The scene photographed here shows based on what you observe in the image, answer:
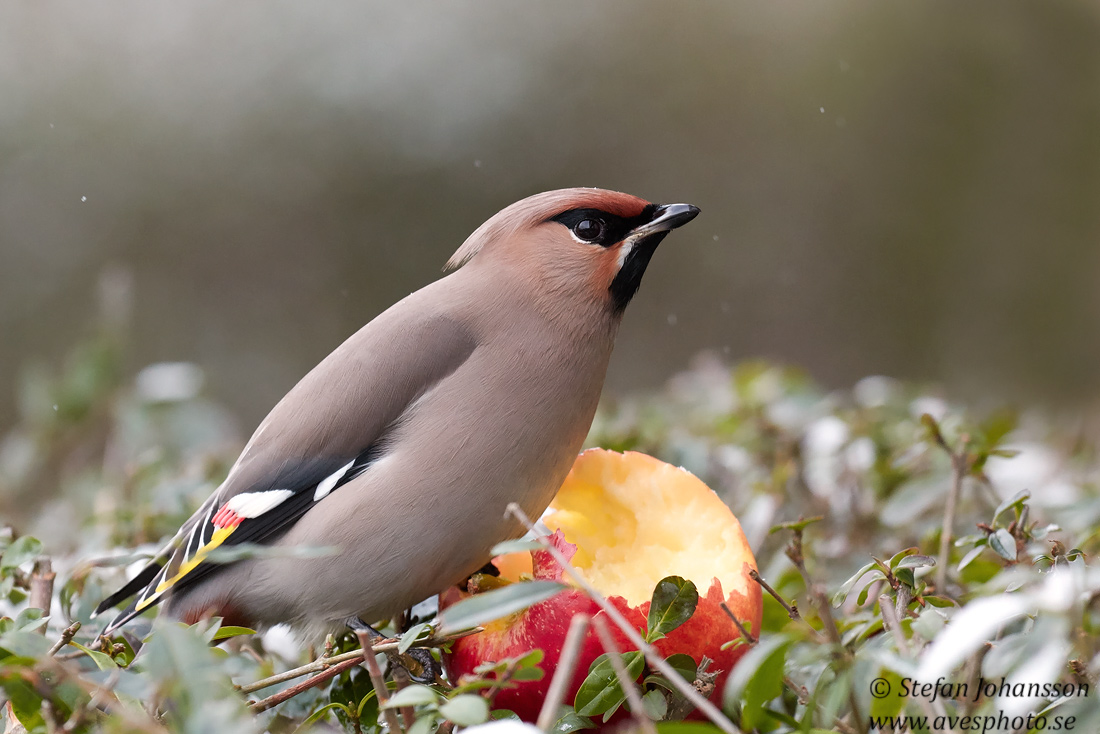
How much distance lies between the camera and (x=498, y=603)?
107 cm

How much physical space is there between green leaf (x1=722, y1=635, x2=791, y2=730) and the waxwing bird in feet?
2.30

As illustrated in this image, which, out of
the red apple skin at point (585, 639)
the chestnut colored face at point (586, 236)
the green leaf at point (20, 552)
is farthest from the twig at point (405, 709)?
the chestnut colored face at point (586, 236)

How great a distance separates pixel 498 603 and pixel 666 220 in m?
Result: 1.16

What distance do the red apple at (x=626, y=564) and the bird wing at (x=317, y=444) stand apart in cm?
30

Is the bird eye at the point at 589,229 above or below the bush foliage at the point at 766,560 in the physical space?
above

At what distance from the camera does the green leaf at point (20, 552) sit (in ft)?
5.12

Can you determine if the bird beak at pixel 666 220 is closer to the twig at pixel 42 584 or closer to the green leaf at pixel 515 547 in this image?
the green leaf at pixel 515 547

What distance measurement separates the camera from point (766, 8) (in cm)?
950

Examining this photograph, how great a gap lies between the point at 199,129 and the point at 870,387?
936 cm

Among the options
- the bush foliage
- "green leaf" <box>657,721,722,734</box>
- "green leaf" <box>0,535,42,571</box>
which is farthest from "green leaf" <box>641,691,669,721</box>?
"green leaf" <box>0,535,42,571</box>

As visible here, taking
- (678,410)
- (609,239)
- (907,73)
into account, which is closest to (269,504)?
(609,239)

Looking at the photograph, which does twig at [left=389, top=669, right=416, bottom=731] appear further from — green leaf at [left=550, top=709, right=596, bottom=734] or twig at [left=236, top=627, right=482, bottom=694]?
green leaf at [left=550, top=709, right=596, bottom=734]

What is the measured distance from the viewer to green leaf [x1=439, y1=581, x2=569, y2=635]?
1051mm

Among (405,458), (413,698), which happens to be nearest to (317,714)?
(413,698)
